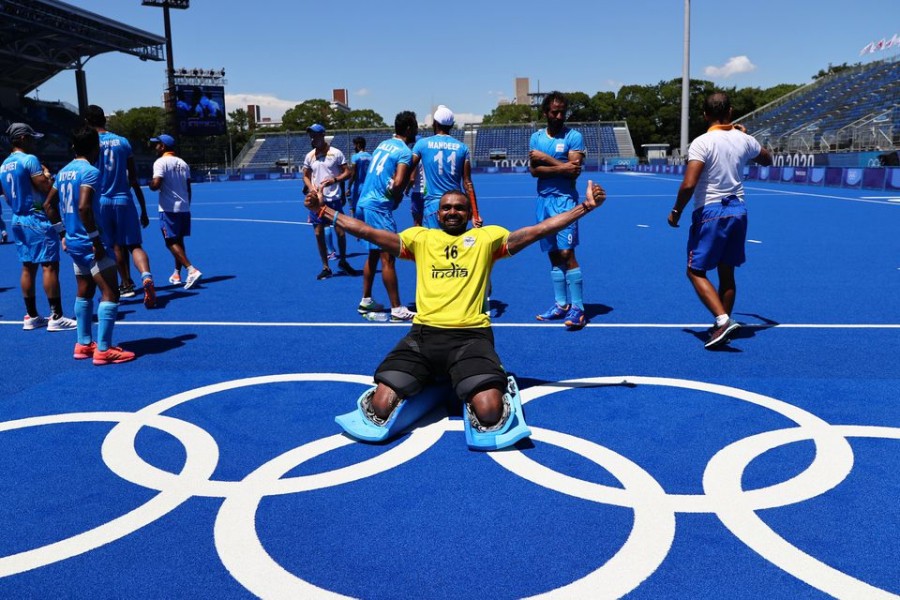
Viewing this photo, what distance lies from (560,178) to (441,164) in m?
1.23

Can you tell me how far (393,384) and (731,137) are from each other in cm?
380

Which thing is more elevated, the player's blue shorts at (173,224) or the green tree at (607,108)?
the green tree at (607,108)

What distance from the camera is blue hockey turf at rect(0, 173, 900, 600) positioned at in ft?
8.60

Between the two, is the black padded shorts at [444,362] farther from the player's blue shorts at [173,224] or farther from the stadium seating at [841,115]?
the stadium seating at [841,115]

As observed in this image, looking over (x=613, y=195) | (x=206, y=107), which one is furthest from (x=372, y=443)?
(x=206, y=107)

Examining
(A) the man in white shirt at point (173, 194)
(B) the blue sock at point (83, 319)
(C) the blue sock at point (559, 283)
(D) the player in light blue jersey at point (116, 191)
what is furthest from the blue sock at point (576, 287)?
(A) the man in white shirt at point (173, 194)

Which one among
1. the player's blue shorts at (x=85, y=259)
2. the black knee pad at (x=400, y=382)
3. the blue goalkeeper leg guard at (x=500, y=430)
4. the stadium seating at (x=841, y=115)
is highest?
the stadium seating at (x=841, y=115)

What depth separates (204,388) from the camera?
193 inches

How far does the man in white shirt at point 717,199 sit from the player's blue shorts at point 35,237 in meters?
6.29

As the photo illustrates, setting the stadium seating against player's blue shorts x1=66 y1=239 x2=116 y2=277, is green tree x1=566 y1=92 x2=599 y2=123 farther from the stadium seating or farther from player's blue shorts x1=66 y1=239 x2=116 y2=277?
player's blue shorts x1=66 y1=239 x2=116 y2=277

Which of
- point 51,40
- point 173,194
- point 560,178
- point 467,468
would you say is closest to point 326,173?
point 173,194

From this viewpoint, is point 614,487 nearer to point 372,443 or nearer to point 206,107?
point 372,443

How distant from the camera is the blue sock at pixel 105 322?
5.51m

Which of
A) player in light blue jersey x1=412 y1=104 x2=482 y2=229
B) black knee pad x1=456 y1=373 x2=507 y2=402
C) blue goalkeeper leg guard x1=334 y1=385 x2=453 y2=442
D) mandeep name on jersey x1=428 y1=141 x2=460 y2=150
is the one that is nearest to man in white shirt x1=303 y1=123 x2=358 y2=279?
player in light blue jersey x1=412 y1=104 x2=482 y2=229
